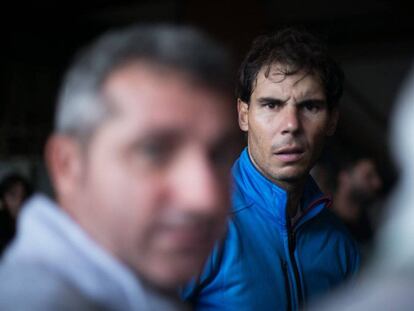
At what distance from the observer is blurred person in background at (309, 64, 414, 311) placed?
36 cm

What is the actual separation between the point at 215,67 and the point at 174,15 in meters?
0.14

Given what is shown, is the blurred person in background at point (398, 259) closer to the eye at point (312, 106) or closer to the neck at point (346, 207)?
the eye at point (312, 106)

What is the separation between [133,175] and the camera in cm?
39

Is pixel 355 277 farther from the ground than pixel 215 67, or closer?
closer

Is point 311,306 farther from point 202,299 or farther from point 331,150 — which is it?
point 331,150

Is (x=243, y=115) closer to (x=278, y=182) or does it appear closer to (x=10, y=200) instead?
(x=278, y=182)

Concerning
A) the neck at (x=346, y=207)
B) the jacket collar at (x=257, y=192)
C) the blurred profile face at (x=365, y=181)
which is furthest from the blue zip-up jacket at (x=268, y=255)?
the blurred profile face at (x=365, y=181)

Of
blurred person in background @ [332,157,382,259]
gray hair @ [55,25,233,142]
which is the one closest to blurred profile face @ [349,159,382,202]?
blurred person in background @ [332,157,382,259]

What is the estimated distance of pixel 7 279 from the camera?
14.2 inches

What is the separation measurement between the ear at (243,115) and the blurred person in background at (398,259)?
171mm

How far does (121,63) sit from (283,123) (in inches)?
10.0

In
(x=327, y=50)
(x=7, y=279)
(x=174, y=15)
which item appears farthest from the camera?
(x=327, y=50)

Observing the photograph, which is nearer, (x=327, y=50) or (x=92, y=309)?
(x=92, y=309)

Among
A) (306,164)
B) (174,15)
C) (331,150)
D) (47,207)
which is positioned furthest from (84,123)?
(331,150)
